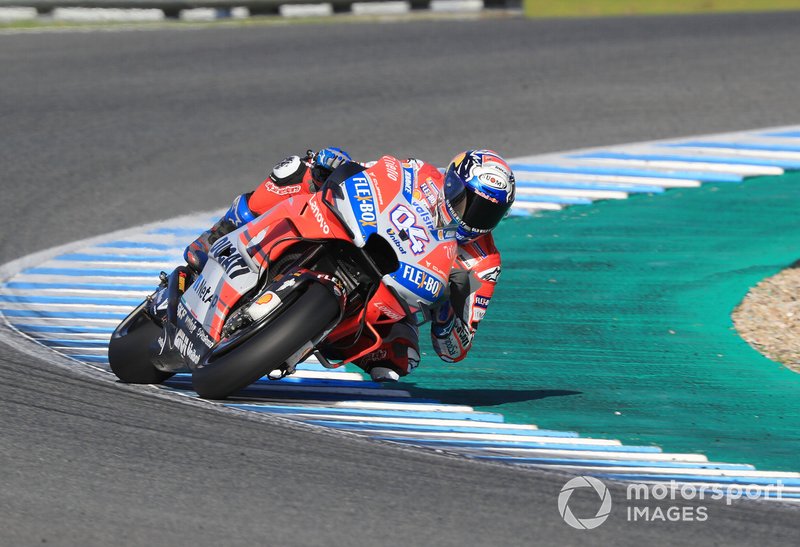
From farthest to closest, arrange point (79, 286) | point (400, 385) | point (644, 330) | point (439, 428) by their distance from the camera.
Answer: point (79, 286), point (644, 330), point (400, 385), point (439, 428)

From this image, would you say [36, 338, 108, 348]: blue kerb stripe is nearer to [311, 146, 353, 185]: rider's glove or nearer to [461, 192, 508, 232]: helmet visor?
[311, 146, 353, 185]: rider's glove

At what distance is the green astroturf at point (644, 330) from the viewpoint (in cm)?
687

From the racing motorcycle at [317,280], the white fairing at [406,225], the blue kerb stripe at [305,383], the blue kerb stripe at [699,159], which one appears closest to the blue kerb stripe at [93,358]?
the blue kerb stripe at [305,383]

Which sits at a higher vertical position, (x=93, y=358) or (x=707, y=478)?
(x=707, y=478)

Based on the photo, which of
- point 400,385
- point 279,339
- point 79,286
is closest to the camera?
point 279,339

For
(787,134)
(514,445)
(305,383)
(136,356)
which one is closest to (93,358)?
(136,356)

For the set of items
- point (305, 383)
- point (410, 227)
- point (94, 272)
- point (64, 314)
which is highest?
point (410, 227)

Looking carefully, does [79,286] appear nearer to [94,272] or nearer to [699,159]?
[94,272]

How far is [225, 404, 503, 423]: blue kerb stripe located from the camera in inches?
255

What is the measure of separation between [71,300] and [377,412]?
307 centimetres

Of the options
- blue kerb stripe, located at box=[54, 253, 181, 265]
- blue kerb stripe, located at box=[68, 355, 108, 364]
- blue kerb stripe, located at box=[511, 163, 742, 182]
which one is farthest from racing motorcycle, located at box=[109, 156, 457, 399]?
blue kerb stripe, located at box=[511, 163, 742, 182]

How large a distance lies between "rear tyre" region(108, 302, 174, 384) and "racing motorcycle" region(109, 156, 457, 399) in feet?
0.26

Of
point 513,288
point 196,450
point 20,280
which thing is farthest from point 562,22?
point 196,450

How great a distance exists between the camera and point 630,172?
1270 cm
